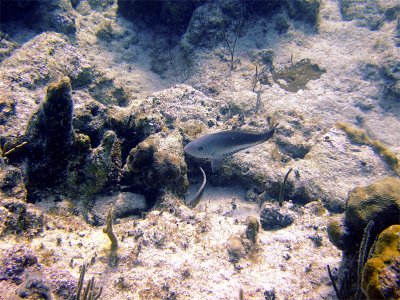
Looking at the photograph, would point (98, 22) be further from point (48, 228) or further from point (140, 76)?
point (48, 228)

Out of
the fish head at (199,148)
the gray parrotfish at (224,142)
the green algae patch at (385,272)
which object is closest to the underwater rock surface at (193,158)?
the green algae patch at (385,272)

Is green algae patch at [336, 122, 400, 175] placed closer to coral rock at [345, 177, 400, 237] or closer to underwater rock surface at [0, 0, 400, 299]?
underwater rock surface at [0, 0, 400, 299]

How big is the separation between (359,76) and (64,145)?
24.6 ft

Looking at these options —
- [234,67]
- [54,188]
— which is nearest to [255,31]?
[234,67]

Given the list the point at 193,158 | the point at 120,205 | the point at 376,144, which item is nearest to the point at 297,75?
the point at 376,144

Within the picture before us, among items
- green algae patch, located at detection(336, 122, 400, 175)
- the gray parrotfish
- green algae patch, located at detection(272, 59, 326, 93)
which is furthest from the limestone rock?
green algae patch, located at detection(272, 59, 326, 93)

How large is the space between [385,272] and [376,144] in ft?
14.6

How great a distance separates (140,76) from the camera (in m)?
6.97

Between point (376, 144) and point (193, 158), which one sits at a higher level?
point (376, 144)

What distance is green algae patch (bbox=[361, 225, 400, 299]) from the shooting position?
1828 millimetres

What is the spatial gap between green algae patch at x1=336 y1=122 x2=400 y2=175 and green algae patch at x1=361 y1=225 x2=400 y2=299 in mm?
3893

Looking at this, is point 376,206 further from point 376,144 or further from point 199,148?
point 376,144

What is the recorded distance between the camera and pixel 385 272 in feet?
6.24

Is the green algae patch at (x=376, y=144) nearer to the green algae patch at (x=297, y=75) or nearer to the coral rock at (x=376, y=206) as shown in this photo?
the green algae patch at (x=297, y=75)
